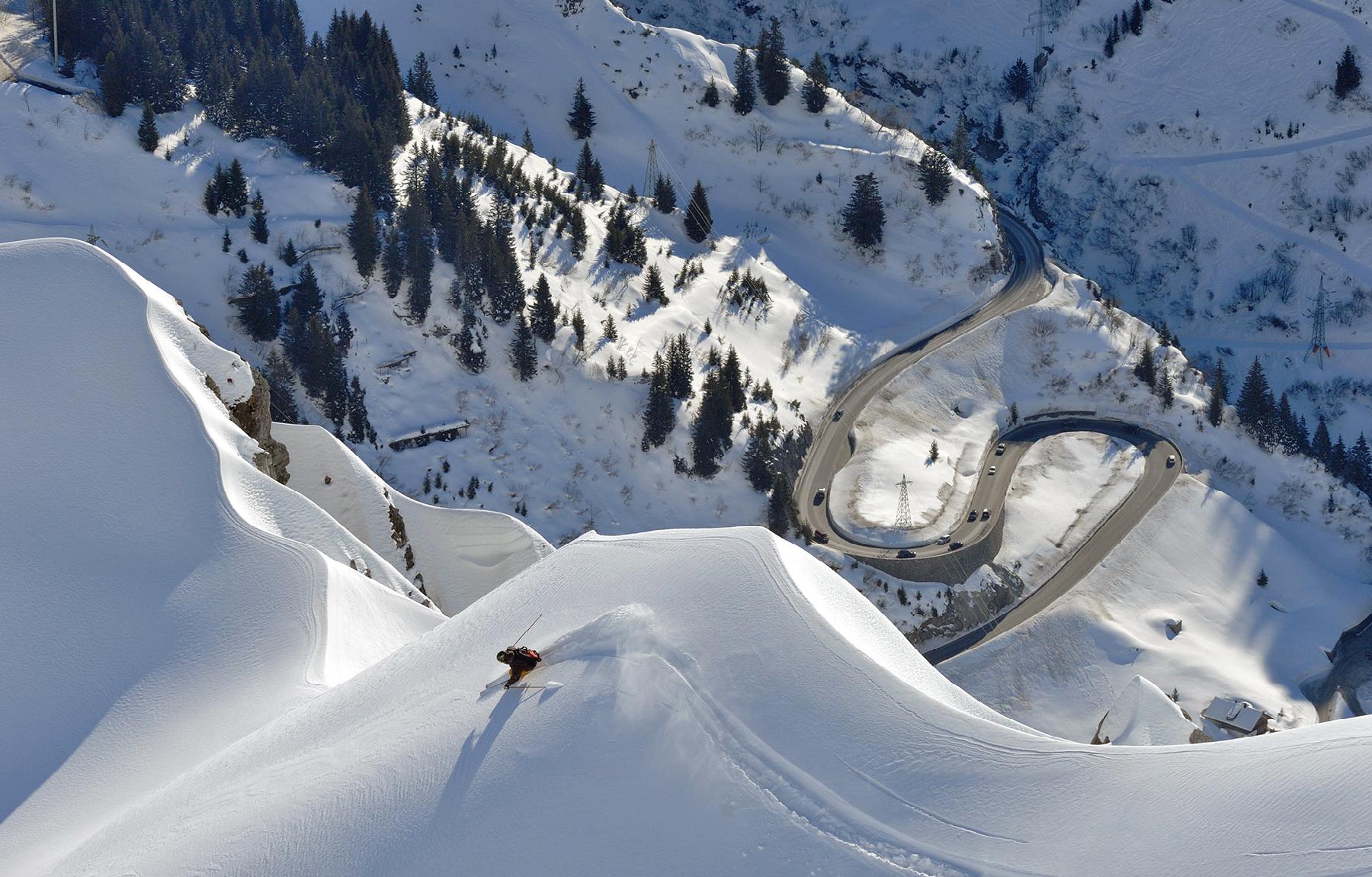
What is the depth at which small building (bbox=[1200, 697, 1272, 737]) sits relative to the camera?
40.9 m

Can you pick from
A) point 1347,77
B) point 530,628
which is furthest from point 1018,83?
point 530,628

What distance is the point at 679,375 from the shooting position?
52.2m

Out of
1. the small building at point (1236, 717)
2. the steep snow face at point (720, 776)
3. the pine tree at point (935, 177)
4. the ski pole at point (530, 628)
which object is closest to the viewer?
the steep snow face at point (720, 776)

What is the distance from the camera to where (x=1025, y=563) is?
50.3 m

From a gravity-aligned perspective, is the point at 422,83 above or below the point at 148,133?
below

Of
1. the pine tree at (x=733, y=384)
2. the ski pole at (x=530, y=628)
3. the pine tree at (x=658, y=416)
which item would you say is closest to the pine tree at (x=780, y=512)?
the pine tree at (x=733, y=384)

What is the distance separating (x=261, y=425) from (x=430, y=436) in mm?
13607

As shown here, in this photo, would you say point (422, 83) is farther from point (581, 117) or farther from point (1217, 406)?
point (1217, 406)

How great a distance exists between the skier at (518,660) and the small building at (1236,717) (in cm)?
3292

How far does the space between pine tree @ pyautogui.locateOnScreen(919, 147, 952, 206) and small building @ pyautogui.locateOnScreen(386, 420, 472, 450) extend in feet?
119

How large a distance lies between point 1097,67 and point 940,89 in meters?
12.3

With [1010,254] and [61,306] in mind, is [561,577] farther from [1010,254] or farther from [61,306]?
[1010,254]

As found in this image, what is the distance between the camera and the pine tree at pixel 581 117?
72.1 m

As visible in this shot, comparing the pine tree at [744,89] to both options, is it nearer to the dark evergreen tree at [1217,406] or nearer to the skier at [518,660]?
the dark evergreen tree at [1217,406]
